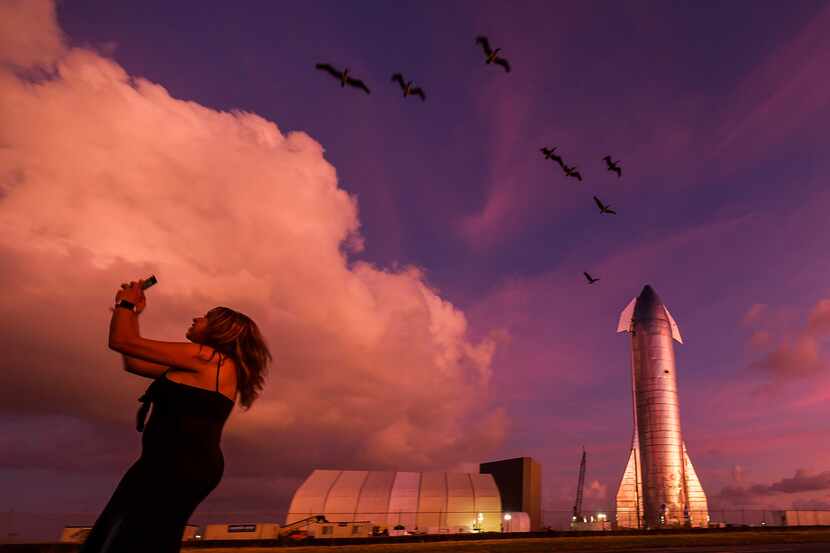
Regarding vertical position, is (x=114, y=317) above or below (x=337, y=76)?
below

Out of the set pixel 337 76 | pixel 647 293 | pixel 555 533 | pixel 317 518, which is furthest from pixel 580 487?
pixel 337 76

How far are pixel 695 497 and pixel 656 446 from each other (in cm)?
774

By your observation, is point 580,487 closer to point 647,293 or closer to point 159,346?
point 647,293

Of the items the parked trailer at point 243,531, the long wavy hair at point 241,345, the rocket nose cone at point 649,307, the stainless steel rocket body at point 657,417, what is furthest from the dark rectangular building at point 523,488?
the long wavy hair at point 241,345

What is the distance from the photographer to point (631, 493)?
71812 millimetres

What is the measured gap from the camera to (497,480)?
82312mm

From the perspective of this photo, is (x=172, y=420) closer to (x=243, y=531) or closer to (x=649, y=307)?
(x=243, y=531)

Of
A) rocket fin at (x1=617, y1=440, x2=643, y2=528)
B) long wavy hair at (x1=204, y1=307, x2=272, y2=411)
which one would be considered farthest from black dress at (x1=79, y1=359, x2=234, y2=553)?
rocket fin at (x1=617, y1=440, x2=643, y2=528)

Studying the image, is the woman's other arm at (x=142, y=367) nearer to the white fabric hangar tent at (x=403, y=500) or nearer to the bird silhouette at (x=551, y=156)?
the bird silhouette at (x=551, y=156)

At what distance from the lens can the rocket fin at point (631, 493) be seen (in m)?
70.4

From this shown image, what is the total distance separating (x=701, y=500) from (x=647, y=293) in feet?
81.0

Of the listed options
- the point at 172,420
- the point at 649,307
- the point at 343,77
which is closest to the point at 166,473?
the point at 172,420

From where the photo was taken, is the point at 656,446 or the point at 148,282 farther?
the point at 656,446

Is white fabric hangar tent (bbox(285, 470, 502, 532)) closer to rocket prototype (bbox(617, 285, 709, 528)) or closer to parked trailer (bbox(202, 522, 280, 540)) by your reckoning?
rocket prototype (bbox(617, 285, 709, 528))
